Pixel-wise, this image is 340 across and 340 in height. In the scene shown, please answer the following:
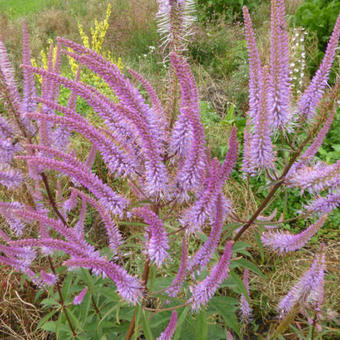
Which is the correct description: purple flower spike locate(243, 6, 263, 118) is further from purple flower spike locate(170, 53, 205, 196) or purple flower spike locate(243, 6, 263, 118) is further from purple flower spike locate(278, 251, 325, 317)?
purple flower spike locate(278, 251, 325, 317)

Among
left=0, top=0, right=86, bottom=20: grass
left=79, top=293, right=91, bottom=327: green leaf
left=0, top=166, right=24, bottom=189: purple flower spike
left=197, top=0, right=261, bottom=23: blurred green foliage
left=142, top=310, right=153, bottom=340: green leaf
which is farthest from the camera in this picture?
left=0, top=0, right=86, bottom=20: grass

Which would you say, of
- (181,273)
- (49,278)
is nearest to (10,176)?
(49,278)

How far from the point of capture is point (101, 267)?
1.16 metres

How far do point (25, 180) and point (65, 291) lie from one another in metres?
0.71

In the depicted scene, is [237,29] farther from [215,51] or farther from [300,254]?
[300,254]

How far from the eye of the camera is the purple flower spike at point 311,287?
1.67 m

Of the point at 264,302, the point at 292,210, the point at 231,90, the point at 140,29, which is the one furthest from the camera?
the point at 140,29

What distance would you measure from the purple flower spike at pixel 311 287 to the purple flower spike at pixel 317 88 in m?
0.71

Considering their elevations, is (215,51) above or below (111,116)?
below

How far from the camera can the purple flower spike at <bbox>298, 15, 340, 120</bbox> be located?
1.33m

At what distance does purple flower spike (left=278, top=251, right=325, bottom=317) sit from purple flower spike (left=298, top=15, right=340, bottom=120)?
709 mm

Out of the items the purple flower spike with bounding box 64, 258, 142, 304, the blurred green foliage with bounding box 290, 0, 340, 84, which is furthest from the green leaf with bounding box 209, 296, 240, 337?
the blurred green foliage with bounding box 290, 0, 340, 84

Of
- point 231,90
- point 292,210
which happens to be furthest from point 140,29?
point 292,210

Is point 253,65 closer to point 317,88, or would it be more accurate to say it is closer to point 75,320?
point 317,88
